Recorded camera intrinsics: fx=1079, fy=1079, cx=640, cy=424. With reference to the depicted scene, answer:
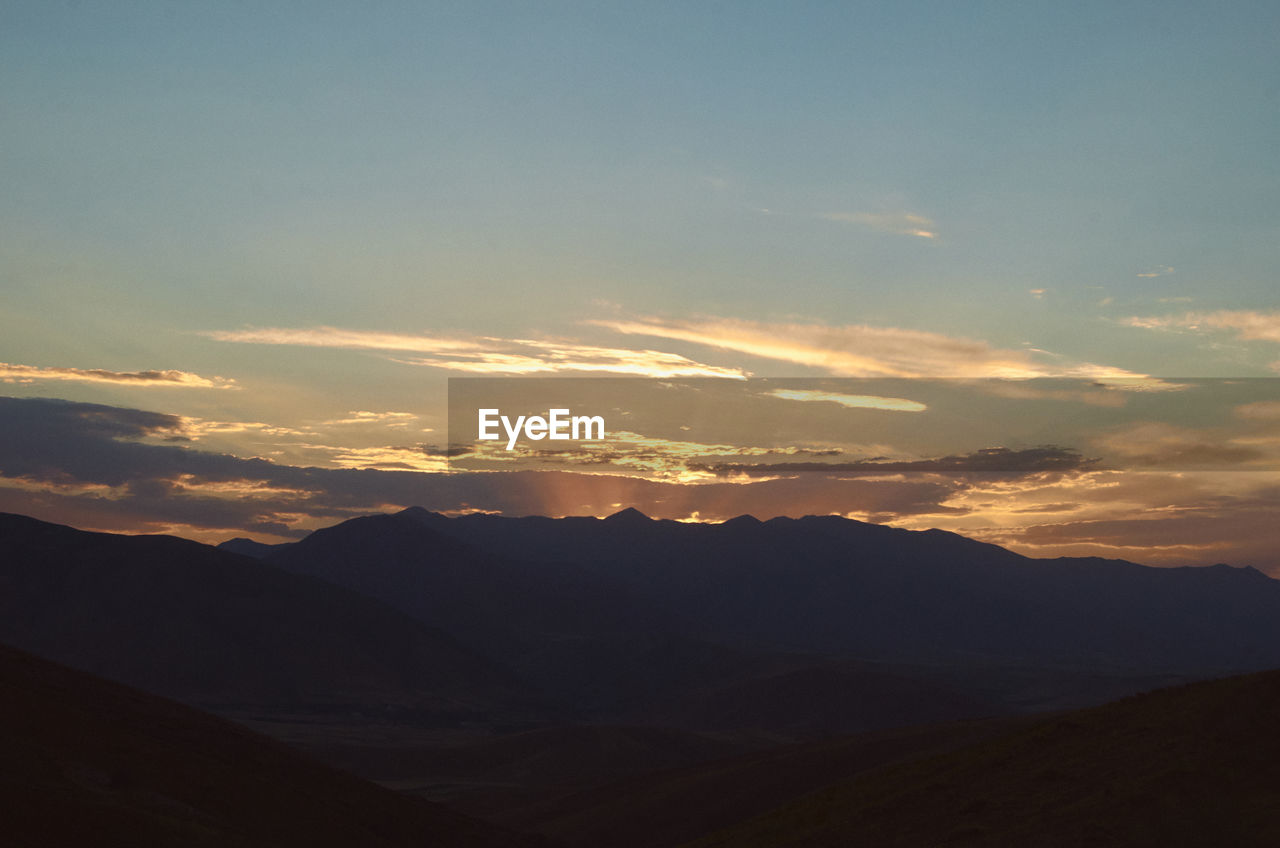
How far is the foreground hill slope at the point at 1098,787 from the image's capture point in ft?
78.1

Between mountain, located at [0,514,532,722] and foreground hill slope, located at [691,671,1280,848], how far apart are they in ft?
427

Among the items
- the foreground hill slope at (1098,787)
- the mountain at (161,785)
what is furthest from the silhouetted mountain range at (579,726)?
the mountain at (161,785)

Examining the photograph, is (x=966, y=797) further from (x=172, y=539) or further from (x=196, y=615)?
(x=172, y=539)

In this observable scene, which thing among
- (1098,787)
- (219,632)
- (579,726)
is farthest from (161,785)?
(219,632)

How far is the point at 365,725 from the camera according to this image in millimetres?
143625

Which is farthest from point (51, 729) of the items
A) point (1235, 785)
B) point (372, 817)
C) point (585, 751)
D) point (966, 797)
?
point (585, 751)

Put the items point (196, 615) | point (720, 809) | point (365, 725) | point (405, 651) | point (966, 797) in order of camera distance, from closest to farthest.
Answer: point (966, 797)
point (720, 809)
point (365, 725)
point (196, 615)
point (405, 651)

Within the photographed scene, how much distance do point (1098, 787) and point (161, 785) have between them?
25.2 m

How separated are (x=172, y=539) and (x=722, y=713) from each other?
9832 centimetres

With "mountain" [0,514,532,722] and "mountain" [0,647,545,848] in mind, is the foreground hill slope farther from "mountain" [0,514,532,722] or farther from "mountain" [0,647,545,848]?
"mountain" [0,514,532,722]

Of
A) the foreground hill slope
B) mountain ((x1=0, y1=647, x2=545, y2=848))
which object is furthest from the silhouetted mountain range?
mountain ((x1=0, y1=647, x2=545, y2=848))

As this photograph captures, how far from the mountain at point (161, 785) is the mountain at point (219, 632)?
115588mm

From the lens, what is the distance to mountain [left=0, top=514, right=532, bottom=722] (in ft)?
510

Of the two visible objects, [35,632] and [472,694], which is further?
[472,694]
